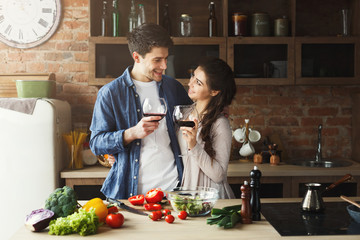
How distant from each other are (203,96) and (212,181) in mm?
487

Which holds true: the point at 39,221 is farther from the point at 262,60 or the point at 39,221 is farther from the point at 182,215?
the point at 262,60

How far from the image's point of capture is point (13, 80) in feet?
11.6

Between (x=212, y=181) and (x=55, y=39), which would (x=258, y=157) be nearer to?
(x=212, y=181)

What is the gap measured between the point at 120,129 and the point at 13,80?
62.8 inches

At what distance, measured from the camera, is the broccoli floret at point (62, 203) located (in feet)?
5.18

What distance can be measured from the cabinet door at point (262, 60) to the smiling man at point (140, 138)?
45.4 inches

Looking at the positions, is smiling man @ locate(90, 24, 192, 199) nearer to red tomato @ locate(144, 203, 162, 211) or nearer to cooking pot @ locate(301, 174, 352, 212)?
red tomato @ locate(144, 203, 162, 211)

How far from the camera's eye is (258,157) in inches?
134

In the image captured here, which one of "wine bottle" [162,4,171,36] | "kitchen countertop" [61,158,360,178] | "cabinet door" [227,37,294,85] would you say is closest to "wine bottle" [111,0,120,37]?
"wine bottle" [162,4,171,36]

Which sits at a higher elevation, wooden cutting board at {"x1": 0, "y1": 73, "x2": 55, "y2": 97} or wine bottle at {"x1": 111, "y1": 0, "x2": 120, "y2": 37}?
wine bottle at {"x1": 111, "y1": 0, "x2": 120, "y2": 37}

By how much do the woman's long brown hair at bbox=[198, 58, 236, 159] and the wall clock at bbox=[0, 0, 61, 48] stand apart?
1.87m

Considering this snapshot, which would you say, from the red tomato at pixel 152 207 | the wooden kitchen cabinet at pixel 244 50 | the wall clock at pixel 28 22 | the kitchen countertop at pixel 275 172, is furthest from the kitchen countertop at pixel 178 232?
the wall clock at pixel 28 22

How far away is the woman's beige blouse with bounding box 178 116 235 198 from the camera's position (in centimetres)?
208

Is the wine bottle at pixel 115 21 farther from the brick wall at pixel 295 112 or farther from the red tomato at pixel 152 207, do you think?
the red tomato at pixel 152 207
